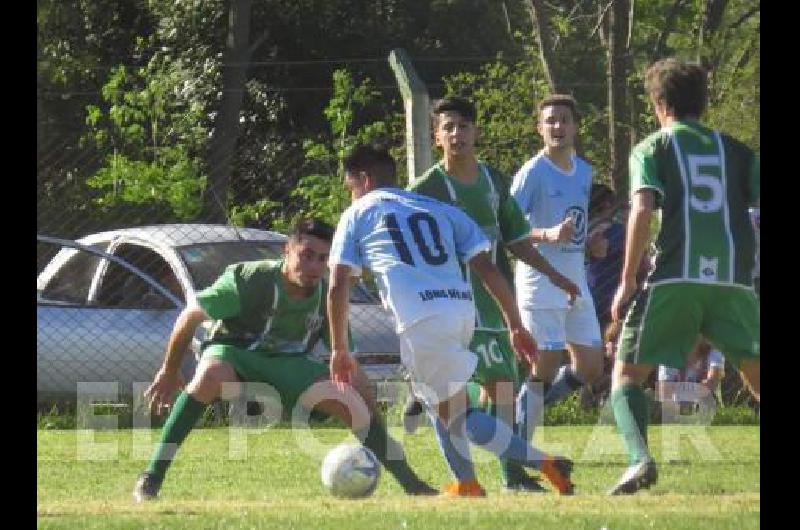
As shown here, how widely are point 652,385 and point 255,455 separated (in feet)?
15.1

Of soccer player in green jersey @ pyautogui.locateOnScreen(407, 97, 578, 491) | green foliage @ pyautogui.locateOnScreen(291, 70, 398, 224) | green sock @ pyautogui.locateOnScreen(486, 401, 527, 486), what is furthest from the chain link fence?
green sock @ pyautogui.locateOnScreen(486, 401, 527, 486)

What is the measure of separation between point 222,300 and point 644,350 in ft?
6.38

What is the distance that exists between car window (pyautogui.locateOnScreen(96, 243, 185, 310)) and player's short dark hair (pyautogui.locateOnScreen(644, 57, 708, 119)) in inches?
252

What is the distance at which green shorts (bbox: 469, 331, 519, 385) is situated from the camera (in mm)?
9555

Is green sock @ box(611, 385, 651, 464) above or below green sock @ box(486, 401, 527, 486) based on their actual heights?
above

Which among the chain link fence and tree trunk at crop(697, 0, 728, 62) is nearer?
the chain link fence

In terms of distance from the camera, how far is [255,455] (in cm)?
1134

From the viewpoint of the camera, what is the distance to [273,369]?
9.05 m

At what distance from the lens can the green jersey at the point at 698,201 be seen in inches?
325

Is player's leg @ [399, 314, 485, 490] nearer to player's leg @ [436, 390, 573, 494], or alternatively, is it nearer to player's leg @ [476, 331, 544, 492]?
player's leg @ [436, 390, 573, 494]

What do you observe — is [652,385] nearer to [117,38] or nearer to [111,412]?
[111,412]

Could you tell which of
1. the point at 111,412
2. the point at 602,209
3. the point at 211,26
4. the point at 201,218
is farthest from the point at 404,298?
the point at 211,26

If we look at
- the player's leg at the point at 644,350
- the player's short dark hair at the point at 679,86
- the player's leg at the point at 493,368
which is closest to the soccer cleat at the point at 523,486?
the player's leg at the point at 493,368

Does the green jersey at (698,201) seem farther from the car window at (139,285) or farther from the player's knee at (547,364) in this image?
the car window at (139,285)
